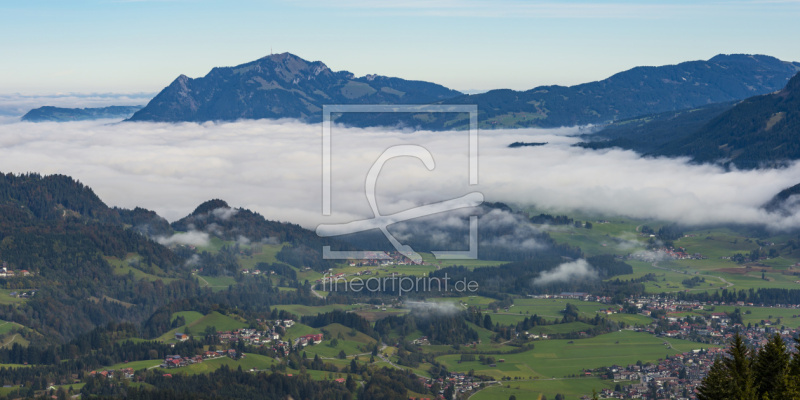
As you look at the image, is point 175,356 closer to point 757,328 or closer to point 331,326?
point 331,326

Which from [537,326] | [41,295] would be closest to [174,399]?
[537,326]

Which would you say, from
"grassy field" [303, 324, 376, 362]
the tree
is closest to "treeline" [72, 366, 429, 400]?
"grassy field" [303, 324, 376, 362]

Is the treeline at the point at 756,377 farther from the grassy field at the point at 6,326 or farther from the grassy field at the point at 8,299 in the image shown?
the grassy field at the point at 8,299

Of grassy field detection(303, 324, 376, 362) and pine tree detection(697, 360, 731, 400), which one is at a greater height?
pine tree detection(697, 360, 731, 400)

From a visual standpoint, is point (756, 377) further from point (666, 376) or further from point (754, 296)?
point (754, 296)

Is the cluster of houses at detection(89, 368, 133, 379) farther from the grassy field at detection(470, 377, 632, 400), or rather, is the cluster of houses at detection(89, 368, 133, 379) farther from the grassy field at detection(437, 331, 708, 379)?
the grassy field at detection(437, 331, 708, 379)

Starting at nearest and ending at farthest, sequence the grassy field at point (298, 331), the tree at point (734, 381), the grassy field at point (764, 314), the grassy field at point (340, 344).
A: the tree at point (734, 381), the grassy field at point (340, 344), the grassy field at point (298, 331), the grassy field at point (764, 314)

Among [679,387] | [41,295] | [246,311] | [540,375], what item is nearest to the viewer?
[679,387]

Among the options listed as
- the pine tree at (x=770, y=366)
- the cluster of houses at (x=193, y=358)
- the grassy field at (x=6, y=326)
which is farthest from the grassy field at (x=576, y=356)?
the pine tree at (x=770, y=366)

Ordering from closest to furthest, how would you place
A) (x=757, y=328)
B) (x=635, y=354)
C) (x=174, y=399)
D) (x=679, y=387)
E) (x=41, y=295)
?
(x=174, y=399)
(x=679, y=387)
(x=635, y=354)
(x=757, y=328)
(x=41, y=295)
